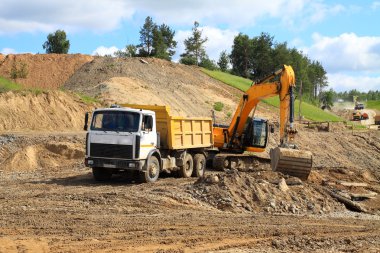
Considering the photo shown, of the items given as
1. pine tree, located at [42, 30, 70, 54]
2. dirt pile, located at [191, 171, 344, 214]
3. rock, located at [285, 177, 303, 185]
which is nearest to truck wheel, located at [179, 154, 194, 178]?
dirt pile, located at [191, 171, 344, 214]

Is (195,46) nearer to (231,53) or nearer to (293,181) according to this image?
(231,53)

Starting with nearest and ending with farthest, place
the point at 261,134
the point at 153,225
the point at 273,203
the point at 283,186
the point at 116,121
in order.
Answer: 1. the point at 153,225
2. the point at 273,203
3. the point at 283,186
4. the point at 116,121
5. the point at 261,134

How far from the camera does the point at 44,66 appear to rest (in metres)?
48.5

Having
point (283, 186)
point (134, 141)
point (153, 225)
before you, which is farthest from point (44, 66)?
point (153, 225)

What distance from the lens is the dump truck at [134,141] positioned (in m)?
16.5

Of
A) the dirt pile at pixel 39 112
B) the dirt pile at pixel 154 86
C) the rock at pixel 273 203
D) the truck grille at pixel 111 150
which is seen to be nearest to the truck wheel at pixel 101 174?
the truck grille at pixel 111 150

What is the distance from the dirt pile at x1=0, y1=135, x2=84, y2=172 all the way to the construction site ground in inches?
1.7

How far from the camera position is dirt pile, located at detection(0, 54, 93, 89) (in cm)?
4591

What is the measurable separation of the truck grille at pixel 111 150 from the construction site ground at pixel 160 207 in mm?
1028

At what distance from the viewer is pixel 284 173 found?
18438mm

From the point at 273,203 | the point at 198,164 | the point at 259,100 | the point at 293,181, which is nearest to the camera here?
Answer: the point at 273,203

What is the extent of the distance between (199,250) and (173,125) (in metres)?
9.51

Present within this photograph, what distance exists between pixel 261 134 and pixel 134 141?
30.5 ft

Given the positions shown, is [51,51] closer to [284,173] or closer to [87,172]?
[87,172]
